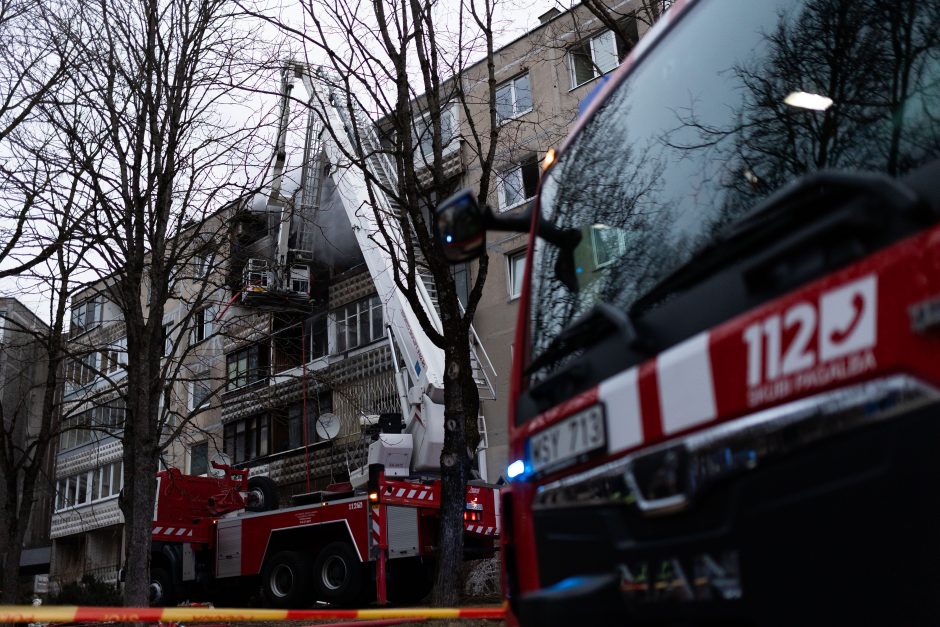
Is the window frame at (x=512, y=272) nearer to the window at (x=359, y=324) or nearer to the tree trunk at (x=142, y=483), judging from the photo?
the window at (x=359, y=324)

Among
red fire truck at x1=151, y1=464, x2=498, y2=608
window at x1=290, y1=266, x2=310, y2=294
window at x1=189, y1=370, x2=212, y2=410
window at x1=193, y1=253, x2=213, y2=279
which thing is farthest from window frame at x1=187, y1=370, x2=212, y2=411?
window at x1=290, y1=266, x2=310, y2=294

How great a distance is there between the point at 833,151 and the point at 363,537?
1044 centimetres

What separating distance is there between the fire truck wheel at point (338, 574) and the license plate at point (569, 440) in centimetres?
→ 963

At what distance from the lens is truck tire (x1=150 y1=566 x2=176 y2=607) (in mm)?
14828

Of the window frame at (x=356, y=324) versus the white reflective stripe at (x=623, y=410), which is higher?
the window frame at (x=356, y=324)

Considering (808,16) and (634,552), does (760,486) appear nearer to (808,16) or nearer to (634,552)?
(634,552)

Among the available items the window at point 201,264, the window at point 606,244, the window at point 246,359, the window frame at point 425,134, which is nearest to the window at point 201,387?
the window at point 246,359

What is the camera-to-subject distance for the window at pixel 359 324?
932 inches

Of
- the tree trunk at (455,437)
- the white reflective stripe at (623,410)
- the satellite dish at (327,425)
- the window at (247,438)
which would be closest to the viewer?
the white reflective stripe at (623,410)

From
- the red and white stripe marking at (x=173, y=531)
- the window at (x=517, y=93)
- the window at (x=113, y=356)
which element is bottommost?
the red and white stripe marking at (x=173, y=531)

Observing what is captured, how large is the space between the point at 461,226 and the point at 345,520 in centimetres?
966

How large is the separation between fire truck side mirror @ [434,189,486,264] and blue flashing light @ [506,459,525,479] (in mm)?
824

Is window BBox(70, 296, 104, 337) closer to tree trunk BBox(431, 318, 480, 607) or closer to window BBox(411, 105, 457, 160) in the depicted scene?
window BBox(411, 105, 457, 160)

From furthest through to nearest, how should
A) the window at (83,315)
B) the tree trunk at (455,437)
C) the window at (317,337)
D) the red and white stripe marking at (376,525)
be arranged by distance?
1. the window at (317,337)
2. the window at (83,315)
3. the red and white stripe marking at (376,525)
4. the tree trunk at (455,437)
